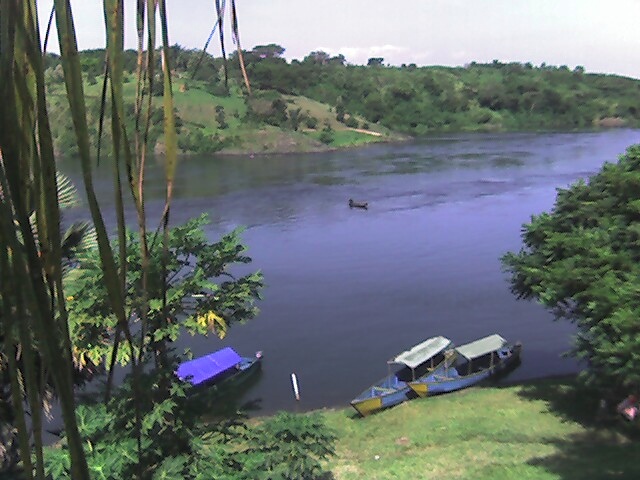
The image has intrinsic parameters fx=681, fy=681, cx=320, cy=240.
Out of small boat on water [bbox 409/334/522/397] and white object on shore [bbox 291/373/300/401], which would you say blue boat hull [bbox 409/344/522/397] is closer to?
small boat on water [bbox 409/334/522/397]

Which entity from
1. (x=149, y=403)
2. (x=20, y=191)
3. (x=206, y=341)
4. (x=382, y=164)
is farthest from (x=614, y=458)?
(x=382, y=164)

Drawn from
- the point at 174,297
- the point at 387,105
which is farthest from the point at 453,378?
the point at 387,105

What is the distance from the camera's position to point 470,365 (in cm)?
1476

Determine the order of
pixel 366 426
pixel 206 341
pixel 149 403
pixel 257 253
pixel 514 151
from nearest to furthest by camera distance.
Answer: pixel 149 403
pixel 366 426
pixel 206 341
pixel 257 253
pixel 514 151

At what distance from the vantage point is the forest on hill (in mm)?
52656

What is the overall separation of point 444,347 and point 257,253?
29.5 ft

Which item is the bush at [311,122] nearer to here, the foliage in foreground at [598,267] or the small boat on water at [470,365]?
the small boat on water at [470,365]

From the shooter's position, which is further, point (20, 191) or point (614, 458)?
point (614, 458)

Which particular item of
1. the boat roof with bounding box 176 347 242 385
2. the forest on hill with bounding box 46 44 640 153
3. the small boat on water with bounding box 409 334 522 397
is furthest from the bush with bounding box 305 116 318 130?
the boat roof with bounding box 176 347 242 385

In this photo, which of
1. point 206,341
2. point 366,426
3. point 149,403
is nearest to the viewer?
point 149,403

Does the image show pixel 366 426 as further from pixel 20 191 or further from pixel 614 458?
pixel 20 191

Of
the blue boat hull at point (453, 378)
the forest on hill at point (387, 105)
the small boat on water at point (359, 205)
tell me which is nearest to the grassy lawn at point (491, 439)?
the blue boat hull at point (453, 378)

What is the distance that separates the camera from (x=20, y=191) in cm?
55

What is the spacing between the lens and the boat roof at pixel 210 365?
1420 centimetres
